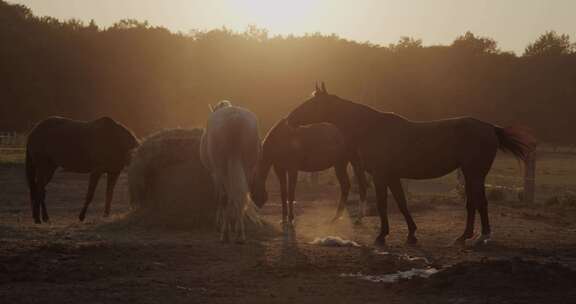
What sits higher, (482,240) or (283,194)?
(283,194)

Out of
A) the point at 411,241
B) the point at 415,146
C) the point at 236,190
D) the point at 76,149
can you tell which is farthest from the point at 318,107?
the point at 76,149

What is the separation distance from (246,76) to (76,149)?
3428cm

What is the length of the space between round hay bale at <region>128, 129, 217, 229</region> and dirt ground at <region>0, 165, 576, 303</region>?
0.38 meters

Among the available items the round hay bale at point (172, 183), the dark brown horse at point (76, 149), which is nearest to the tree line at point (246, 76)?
the dark brown horse at point (76, 149)

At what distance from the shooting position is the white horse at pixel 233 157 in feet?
31.4

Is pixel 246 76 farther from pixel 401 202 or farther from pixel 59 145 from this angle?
pixel 401 202

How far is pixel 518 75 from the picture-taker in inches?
1893

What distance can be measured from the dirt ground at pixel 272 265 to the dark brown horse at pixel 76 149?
4.00 ft

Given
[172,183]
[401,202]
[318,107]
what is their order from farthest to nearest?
[172,183], [318,107], [401,202]

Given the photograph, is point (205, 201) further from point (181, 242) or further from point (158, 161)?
point (181, 242)

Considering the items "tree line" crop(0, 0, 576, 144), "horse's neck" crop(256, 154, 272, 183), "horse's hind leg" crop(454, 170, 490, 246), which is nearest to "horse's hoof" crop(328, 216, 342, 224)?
"horse's neck" crop(256, 154, 272, 183)

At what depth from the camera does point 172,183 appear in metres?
12.0

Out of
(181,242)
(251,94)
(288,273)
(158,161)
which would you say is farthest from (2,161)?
(251,94)

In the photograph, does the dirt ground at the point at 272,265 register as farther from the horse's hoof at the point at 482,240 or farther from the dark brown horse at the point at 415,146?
the dark brown horse at the point at 415,146
